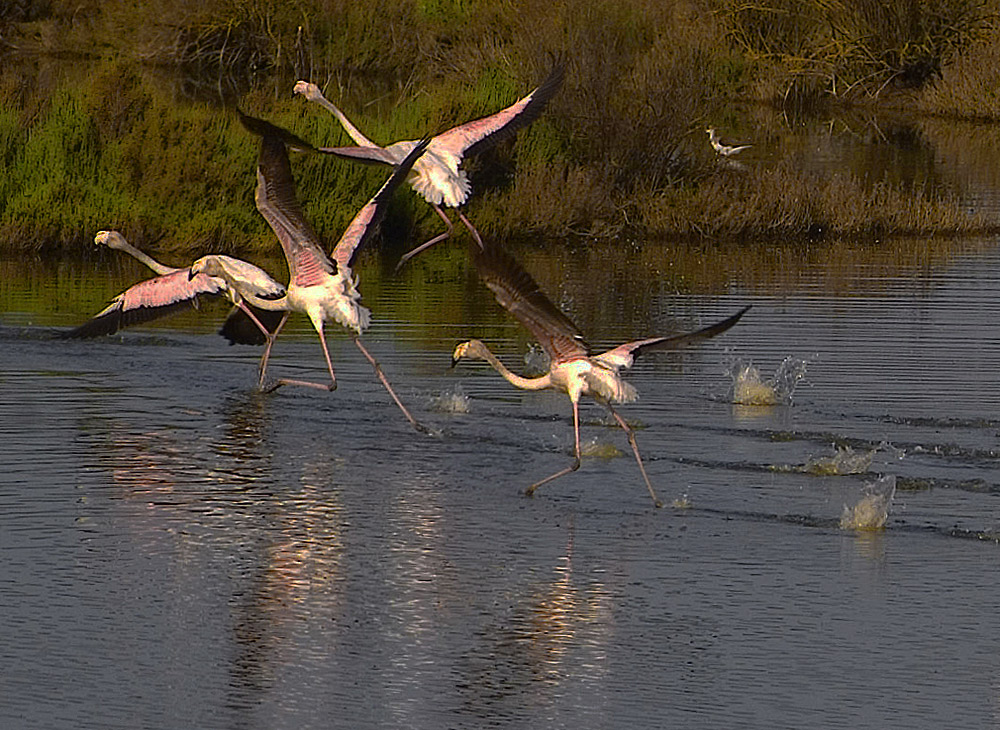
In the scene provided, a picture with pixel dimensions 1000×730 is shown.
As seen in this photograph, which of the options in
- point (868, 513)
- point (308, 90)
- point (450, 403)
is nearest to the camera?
point (868, 513)

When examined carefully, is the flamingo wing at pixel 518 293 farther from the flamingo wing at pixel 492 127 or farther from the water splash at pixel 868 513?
the flamingo wing at pixel 492 127

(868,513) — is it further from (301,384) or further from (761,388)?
(301,384)

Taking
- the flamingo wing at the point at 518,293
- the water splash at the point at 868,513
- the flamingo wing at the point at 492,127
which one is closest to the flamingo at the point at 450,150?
the flamingo wing at the point at 492,127

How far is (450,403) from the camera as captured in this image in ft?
40.4

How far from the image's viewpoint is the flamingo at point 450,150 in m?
12.6

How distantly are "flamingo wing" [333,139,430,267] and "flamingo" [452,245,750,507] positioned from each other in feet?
3.94

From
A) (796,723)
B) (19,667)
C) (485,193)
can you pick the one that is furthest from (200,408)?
(485,193)

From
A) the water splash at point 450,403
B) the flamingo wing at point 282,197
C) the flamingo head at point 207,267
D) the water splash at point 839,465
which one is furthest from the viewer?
the water splash at point 450,403

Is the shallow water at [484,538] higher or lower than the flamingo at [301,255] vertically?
lower

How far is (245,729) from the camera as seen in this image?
22.4ft

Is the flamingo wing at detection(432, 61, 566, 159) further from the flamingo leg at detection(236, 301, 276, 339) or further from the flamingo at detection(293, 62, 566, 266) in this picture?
the flamingo leg at detection(236, 301, 276, 339)

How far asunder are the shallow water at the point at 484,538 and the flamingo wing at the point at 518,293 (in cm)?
84

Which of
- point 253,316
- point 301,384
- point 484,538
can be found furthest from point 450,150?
point 484,538

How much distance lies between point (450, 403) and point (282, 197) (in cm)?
168
